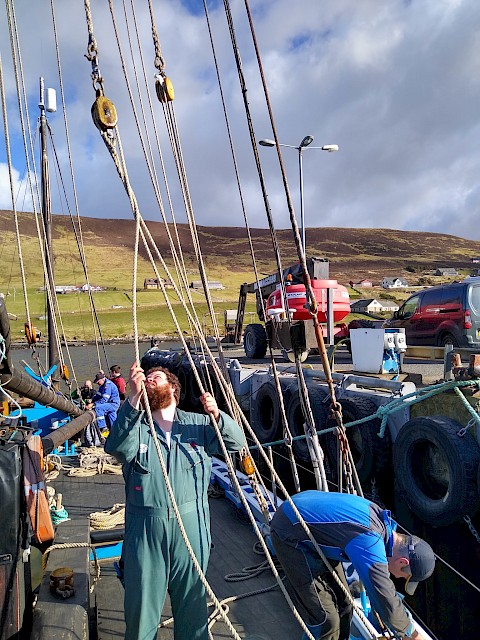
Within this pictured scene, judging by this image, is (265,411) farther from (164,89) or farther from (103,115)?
(103,115)

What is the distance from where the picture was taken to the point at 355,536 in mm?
2527

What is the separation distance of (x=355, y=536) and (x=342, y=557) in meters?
0.22

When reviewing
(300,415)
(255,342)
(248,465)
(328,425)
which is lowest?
(328,425)

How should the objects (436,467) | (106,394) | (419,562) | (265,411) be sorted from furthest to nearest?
(265,411) < (106,394) < (436,467) < (419,562)

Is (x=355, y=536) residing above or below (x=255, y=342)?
below

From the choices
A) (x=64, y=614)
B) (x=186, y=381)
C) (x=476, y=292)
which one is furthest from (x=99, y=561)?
(x=186, y=381)

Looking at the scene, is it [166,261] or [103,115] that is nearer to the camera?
[103,115]

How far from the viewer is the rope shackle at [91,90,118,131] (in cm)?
296

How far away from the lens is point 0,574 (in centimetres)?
236

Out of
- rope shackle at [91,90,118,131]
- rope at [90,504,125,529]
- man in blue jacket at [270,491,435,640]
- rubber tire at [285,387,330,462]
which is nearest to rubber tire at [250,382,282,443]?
rubber tire at [285,387,330,462]

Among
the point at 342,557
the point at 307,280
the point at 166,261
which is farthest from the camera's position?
the point at 166,261

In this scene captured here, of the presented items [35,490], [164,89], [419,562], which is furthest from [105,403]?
[419,562]

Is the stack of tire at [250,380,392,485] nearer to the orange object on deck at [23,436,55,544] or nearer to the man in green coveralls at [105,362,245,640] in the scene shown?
the man in green coveralls at [105,362,245,640]

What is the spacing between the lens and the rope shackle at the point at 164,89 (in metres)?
3.99
